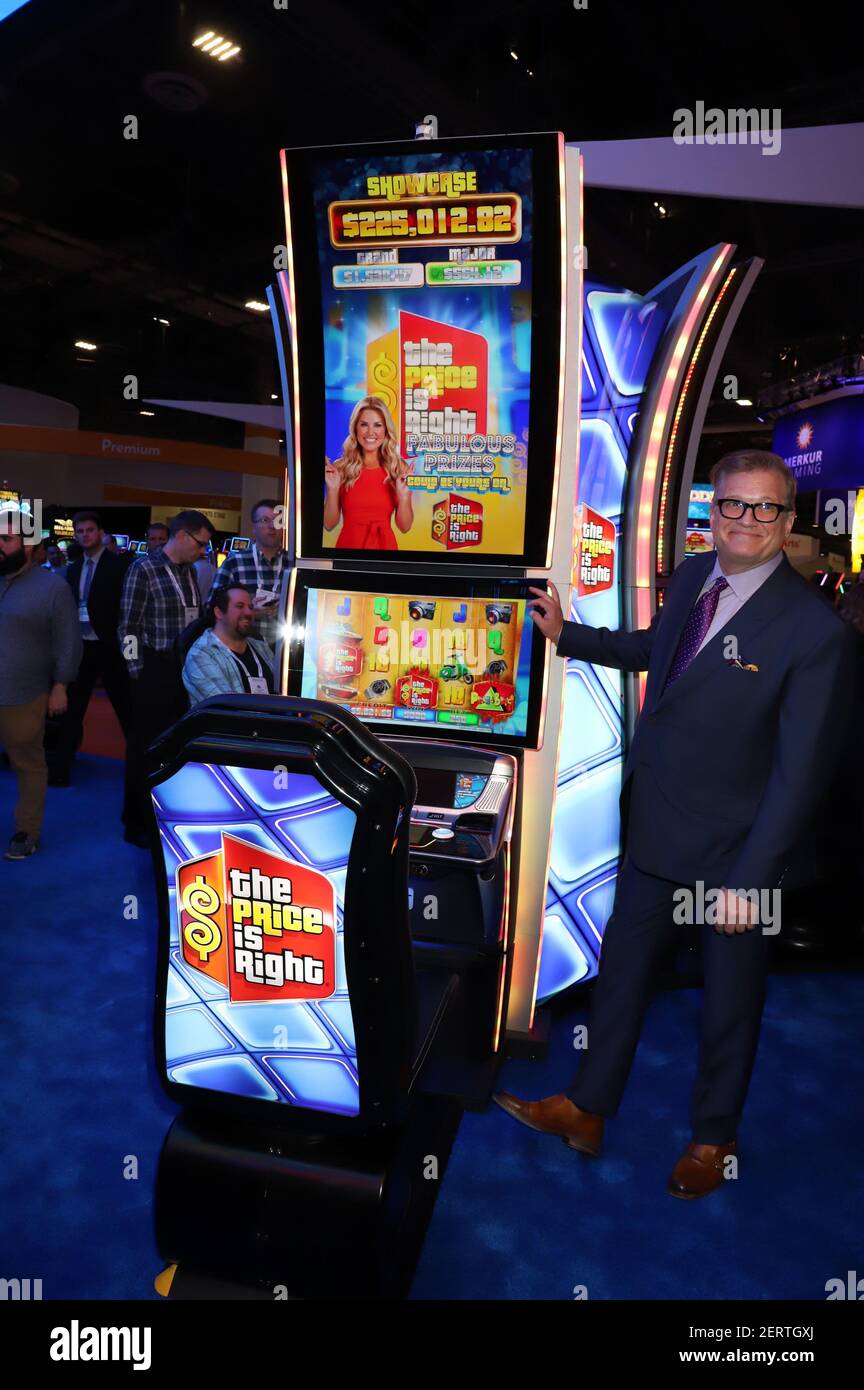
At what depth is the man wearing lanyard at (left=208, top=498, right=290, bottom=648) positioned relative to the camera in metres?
4.02

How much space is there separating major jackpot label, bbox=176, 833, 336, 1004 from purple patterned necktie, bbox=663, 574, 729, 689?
1.03m

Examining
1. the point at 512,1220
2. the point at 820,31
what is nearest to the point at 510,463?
the point at 512,1220

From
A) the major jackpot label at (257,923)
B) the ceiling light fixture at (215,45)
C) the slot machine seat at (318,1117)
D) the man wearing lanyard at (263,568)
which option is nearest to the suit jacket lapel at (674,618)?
the slot machine seat at (318,1117)

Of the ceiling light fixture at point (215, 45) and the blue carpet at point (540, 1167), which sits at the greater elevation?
the ceiling light fixture at point (215, 45)

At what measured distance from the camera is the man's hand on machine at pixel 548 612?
2.17 metres

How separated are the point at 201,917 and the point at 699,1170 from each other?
1.36 m

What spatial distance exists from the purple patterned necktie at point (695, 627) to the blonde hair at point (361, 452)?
2.60ft

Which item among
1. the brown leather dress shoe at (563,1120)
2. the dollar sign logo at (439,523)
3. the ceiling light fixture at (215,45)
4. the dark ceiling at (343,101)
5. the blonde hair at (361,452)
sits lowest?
the brown leather dress shoe at (563,1120)

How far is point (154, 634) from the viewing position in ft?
→ 13.4

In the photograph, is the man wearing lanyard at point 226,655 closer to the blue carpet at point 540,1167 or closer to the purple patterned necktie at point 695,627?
the blue carpet at point 540,1167

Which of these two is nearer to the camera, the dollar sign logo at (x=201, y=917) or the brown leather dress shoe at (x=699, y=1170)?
the dollar sign logo at (x=201, y=917)

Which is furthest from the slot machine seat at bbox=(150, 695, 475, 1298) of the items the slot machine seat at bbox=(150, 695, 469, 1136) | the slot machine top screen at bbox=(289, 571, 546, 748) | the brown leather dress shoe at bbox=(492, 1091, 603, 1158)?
the slot machine top screen at bbox=(289, 571, 546, 748)

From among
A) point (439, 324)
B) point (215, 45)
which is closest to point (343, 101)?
point (215, 45)

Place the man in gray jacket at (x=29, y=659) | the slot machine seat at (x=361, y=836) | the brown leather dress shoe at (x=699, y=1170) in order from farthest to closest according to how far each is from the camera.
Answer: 1. the man in gray jacket at (x=29, y=659)
2. the brown leather dress shoe at (x=699, y=1170)
3. the slot machine seat at (x=361, y=836)
